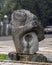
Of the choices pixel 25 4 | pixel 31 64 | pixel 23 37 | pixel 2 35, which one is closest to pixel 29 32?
pixel 23 37

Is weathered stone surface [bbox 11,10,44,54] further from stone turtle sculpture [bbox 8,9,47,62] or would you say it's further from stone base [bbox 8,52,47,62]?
stone base [bbox 8,52,47,62]

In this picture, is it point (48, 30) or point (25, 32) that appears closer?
point (25, 32)

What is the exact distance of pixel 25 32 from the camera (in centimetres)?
988

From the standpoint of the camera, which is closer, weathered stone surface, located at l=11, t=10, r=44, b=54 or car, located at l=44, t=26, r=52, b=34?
weathered stone surface, located at l=11, t=10, r=44, b=54

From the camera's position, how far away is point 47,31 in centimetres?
3691

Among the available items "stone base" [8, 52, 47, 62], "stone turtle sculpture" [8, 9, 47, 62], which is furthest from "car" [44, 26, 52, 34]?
"stone base" [8, 52, 47, 62]

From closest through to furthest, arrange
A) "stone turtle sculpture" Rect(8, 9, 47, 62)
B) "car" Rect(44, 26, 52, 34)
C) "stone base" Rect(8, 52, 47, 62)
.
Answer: "stone base" Rect(8, 52, 47, 62) < "stone turtle sculpture" Rect(8, 9, 47, 62) < "car" Rect(44, 26, 52, 34)

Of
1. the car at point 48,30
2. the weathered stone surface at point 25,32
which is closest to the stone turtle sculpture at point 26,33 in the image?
the weathered stone surface at point 25,32

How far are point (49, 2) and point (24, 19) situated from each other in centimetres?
3193

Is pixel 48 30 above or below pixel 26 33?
above

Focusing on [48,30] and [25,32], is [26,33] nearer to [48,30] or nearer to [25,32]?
[25,32]

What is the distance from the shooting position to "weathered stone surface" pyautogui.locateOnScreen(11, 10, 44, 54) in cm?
980

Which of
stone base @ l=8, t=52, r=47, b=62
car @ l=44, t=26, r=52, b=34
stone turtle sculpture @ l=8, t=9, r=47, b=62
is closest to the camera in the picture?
stone base @ l=8, t=52, r=47, b=62

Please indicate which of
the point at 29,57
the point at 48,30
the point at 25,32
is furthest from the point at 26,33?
the point at 48,30
